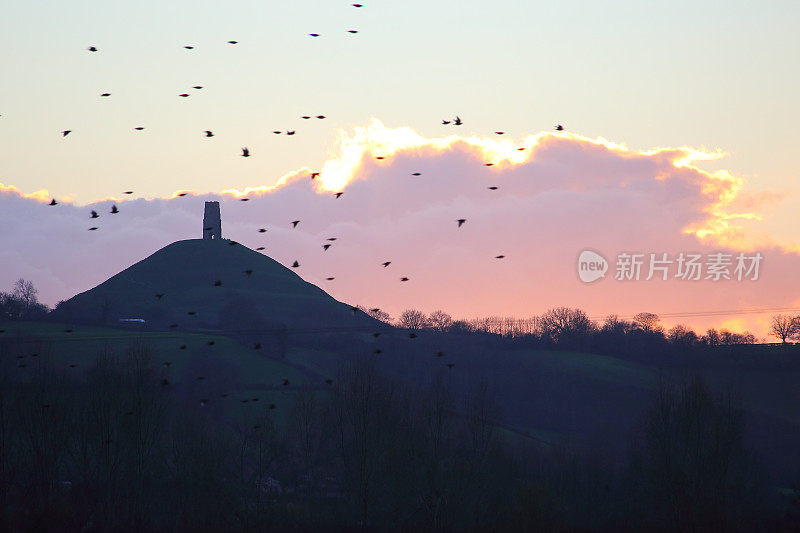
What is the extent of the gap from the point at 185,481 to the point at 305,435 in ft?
79.0

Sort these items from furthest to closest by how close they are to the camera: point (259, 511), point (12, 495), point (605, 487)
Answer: point (605, 487), point (259, 511), point (12, 495)

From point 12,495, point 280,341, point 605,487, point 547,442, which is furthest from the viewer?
point 280,341

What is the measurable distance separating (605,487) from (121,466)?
49.1 metres

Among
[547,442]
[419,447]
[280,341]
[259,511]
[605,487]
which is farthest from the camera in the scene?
[280,341]

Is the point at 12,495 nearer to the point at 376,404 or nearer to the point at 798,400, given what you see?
the point at 376,404

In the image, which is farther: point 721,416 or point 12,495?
point 721,416

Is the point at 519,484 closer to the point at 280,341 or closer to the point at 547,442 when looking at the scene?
the point at 547,442

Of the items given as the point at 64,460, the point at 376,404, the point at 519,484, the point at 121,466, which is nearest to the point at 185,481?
the point at 121,466

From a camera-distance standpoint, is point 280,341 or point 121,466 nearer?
point 121,466

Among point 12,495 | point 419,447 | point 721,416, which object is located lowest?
point 12,495

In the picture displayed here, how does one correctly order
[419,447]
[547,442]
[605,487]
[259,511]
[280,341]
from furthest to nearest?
[280,341], [547,442], [605,487], [419,447], [259,511]

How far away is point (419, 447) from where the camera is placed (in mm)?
84125

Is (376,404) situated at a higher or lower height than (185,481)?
higher

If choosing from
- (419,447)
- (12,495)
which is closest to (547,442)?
(419,447)
